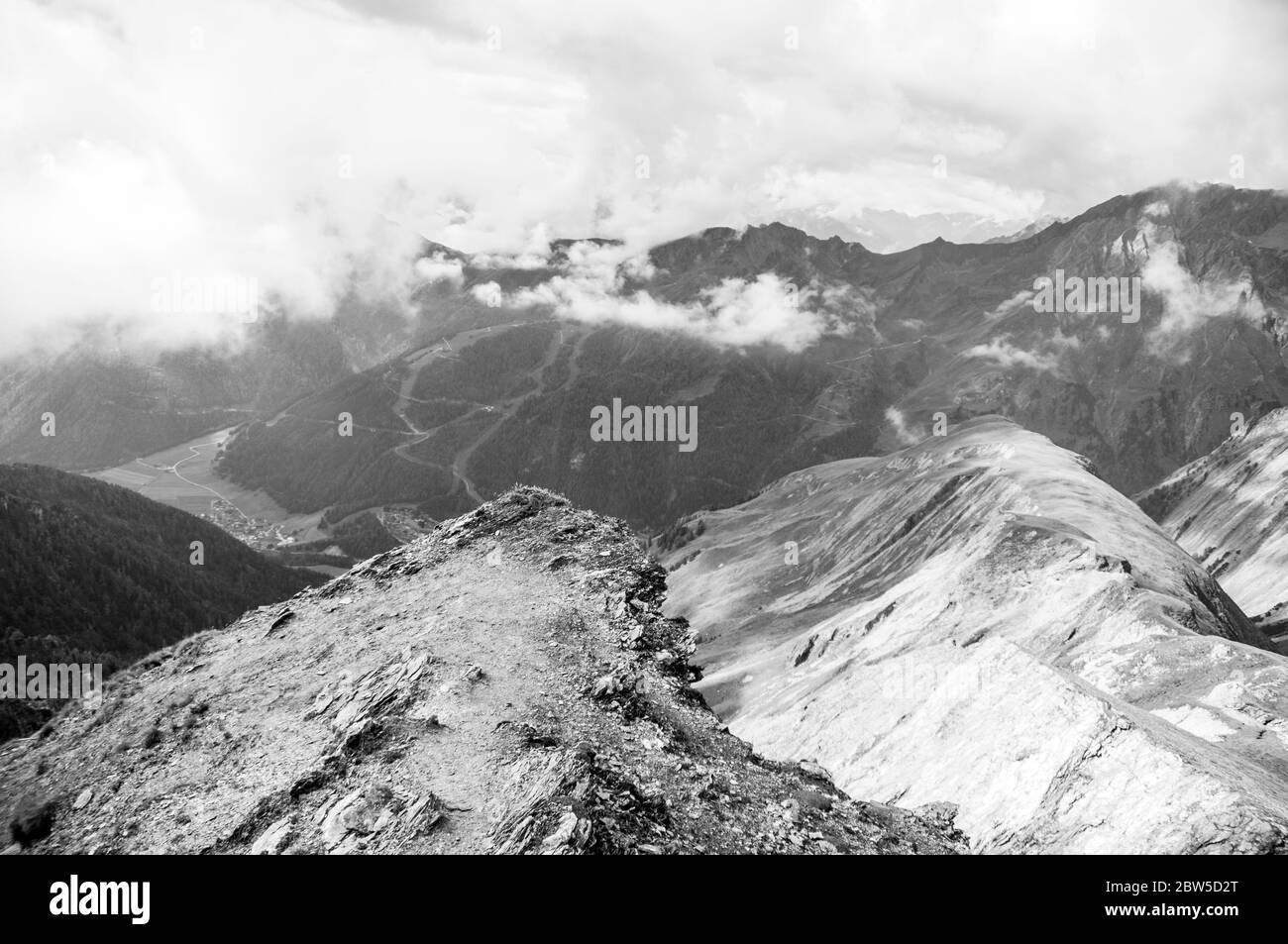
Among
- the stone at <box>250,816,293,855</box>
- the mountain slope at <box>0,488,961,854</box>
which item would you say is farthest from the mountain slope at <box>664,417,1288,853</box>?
the stone at <box>250,816,293,855</box>

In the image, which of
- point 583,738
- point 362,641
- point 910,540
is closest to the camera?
point 583,738

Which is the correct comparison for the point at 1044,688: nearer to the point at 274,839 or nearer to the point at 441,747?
the point at 441,747

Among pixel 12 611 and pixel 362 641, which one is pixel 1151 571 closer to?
pixel 362 641

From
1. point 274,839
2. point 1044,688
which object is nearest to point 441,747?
point 274,839
